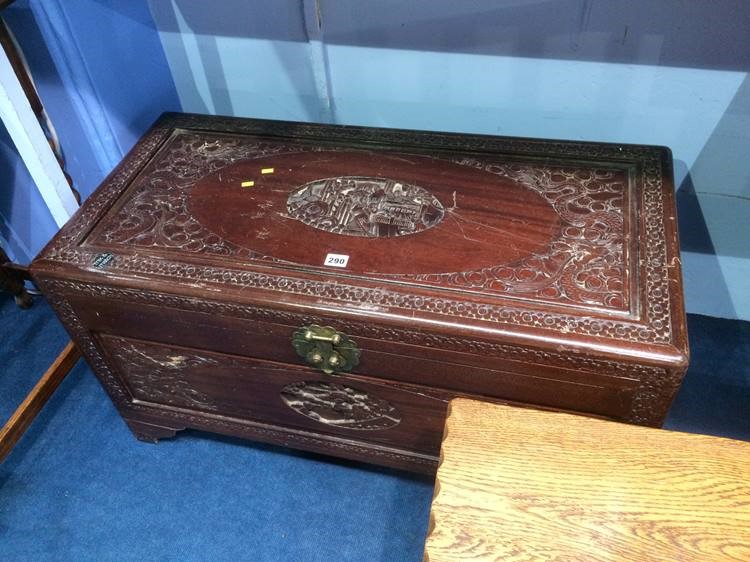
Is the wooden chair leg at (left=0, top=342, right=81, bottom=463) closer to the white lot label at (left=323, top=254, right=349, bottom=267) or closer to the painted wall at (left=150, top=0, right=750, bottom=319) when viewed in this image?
the painted wall at (left=150, top=0, right=750, bottom=319)

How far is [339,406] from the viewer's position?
1.36 m

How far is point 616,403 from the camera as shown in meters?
1.12

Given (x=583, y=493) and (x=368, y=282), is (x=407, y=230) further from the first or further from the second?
(x=583, y=493)

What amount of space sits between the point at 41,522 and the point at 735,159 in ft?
6.58

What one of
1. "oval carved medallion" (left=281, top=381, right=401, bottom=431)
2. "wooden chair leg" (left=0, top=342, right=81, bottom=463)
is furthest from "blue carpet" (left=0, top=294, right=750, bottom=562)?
"oval carved medallion" (left=281, top=381, right=401, bottom=431)

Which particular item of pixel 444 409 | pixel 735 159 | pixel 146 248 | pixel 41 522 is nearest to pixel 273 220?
pixel 146 248

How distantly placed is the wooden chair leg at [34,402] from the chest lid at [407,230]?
57 centimetres

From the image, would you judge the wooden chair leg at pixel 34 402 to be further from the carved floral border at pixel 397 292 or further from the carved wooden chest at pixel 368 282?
the carved floral border at pixel 397 292

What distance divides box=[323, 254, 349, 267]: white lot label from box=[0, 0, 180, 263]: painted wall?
2.66 ft

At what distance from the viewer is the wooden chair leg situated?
5.19 feet

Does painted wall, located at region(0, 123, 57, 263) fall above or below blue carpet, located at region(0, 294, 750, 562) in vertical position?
above

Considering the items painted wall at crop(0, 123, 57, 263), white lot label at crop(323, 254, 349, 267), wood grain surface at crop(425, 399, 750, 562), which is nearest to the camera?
wood grain surface at crop(425, 399, 750, 562)

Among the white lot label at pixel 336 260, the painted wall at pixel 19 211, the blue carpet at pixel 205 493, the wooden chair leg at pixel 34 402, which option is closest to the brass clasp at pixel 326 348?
the white lot label at pixel 336 260

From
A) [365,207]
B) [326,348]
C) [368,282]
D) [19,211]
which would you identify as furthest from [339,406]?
[19,211]
